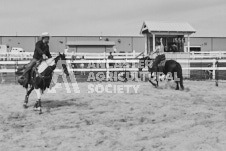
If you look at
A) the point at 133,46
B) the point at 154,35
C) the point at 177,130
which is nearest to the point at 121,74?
the point at 154,35

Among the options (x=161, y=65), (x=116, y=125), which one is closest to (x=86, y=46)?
(x=161, y=65)

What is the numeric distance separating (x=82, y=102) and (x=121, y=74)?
30.5ft

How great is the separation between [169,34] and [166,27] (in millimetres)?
792

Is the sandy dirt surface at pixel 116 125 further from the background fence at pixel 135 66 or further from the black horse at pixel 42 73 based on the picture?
the background fence at pixel 135 66

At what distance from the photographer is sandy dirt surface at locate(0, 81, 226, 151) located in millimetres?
5156

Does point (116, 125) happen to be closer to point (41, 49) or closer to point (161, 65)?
point (41, 49)

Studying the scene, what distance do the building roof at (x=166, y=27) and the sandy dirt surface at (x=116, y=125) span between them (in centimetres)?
1185

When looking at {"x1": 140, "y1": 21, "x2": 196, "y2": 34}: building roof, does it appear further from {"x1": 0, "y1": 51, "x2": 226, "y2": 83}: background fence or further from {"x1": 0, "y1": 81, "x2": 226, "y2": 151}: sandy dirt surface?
{"x1": 0, "y1": 81, "x2": 226, "y2": 151}: sandy dirt surface

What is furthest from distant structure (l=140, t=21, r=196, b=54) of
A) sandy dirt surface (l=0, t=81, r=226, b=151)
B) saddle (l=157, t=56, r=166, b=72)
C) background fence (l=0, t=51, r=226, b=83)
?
sandy dirt surface (l=0, t=81, r=226, b=151)

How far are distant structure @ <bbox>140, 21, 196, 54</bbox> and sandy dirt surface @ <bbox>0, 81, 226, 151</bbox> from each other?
11.7m

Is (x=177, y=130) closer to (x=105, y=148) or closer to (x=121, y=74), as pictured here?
(x=105, y=148)

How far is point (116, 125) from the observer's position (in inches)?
259

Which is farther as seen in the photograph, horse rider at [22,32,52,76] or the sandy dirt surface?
horse rider at [22,32,52,76]

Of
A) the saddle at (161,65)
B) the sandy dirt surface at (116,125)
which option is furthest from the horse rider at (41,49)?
the saddle at (161,65)
